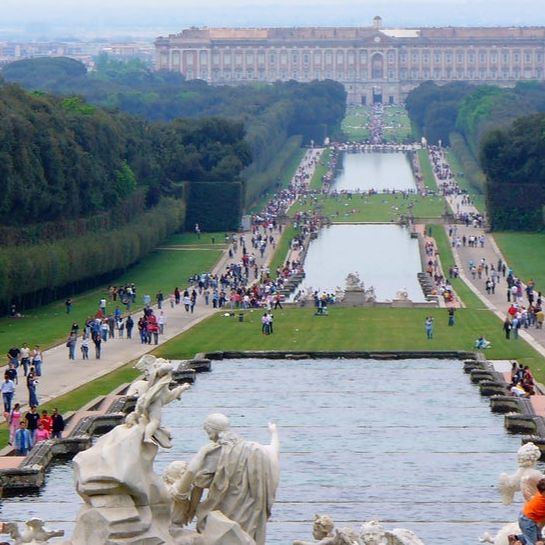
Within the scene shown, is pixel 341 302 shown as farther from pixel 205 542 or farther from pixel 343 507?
pixel 205 542

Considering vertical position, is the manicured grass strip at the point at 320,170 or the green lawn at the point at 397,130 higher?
the manicured grass strip at the point at 320,170

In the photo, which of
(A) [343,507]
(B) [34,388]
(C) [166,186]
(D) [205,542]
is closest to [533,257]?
(C) [166,186]

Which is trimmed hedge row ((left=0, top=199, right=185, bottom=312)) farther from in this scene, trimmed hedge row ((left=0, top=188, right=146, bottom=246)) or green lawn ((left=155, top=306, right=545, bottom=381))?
green lawn ((left=155, top=306, right=545, bottom=381))

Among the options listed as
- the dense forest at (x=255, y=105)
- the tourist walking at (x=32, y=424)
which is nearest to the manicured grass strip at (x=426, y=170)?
the dense forest at (x=255, y=105)

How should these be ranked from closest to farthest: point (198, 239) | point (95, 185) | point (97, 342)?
point (97, 342), point (95, 185), point (198, 239)

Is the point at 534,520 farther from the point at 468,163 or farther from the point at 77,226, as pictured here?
the point at 468,163

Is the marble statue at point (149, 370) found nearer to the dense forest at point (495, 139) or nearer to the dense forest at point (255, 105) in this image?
the dense forest at point (495, 139)

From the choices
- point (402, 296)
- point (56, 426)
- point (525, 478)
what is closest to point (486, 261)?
point (402, 296)
